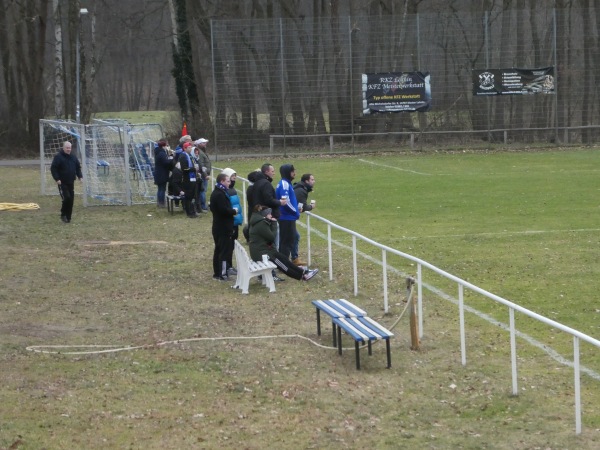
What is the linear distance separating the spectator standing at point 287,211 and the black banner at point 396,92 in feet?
88.3

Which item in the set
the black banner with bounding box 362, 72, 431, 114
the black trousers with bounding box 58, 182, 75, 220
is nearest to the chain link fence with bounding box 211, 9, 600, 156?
the black banner with bounding box 362, 72, 431, 114

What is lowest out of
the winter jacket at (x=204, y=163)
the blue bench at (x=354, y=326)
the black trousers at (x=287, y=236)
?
the blue bench at (x=354, y=326)

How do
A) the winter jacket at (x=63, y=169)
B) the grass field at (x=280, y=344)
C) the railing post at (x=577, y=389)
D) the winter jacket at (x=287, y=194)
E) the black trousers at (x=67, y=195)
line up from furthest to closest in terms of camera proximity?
the black trousers at (x=67, y=195) < the winter jacket at (x=63, y=169) < the winter jacket at (x=287, y=194) < the grass field at (x=280, y=344) < the railing post at (x=577, y=389)

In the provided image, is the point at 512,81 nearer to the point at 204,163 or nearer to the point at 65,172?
the point at 204,163

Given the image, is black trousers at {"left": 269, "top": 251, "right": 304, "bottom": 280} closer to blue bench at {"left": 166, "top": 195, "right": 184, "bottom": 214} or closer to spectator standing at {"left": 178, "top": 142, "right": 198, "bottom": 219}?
spectator standing at {"left": 178, "top": 142, "right": 198, "bottom": 219}

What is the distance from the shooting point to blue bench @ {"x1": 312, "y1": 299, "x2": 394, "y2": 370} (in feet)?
35.6

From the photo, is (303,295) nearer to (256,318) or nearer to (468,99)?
(256,318)

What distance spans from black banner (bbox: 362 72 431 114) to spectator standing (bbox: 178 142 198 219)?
19.7 meters

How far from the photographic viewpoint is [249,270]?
1516cm

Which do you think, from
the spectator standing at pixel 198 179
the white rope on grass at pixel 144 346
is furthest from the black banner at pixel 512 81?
the white rope on grass at pixel 144 346

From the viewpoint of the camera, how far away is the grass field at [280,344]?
29.7 ft

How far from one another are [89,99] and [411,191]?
27.6 m

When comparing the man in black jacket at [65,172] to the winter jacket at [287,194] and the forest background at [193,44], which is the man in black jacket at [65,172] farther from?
the forest background at [193,44]

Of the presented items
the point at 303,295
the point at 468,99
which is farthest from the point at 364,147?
the point at 303,295
